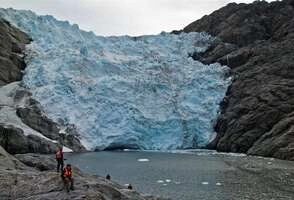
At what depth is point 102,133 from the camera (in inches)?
2537

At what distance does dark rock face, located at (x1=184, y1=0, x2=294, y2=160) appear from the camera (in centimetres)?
5580

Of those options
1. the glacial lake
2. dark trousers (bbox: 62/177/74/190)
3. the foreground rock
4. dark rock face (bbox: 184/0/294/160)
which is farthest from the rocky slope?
dark trousers (bbox: 62/177/74/190)

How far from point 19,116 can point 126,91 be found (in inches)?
552

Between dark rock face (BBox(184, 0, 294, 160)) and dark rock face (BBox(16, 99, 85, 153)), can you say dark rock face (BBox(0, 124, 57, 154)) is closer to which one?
dark rock face (BBox(16, 99, 85, 153))

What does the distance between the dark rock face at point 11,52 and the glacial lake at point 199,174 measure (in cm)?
2078

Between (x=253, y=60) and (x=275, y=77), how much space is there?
24.6ft

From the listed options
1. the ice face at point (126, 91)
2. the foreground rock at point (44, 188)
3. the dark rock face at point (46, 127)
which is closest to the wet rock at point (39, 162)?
the foreground rock at point (44, 188)

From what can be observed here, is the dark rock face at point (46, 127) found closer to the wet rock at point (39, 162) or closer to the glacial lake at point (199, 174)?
the glacial lake at point (199, 174)

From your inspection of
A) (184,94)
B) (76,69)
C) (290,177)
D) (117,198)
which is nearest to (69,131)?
(76,69)

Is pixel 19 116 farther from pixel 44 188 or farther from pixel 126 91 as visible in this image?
pixel 44 188

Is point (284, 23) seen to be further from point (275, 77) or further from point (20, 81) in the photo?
point (20, 81)

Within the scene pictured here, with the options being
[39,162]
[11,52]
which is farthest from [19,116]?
[39,162]

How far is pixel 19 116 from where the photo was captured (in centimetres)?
6247

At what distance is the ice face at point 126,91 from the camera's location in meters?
64.9
